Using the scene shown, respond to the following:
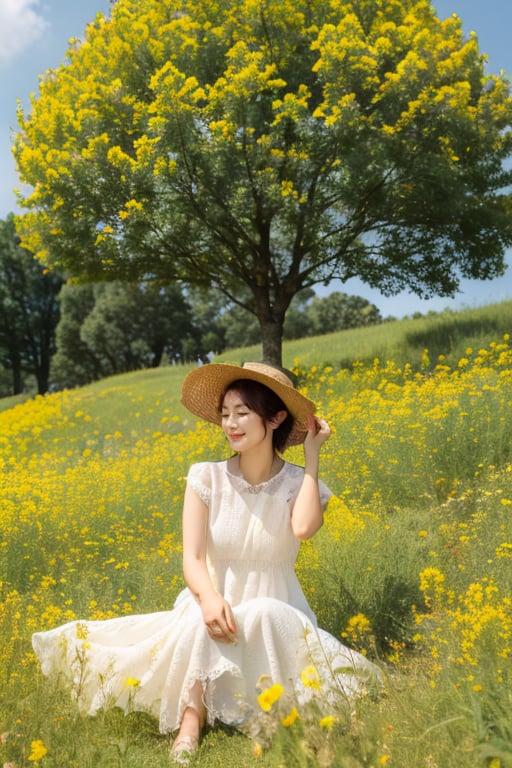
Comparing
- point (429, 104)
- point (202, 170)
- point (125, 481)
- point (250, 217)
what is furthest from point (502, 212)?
point (125, 481)

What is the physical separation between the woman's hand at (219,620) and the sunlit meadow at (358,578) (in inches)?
18.2

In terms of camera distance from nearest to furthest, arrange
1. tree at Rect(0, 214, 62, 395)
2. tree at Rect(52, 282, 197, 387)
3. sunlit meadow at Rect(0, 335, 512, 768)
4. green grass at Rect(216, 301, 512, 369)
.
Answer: sunlit meadow at Rect(0, 335, 512, 768), green grass at Rect(216, 301, 512, 369), tree at Rect(52, 282, 197, 387), tree at Rect(0, 214, 62, 395)

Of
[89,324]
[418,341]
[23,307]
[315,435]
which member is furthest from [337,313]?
[315,435]

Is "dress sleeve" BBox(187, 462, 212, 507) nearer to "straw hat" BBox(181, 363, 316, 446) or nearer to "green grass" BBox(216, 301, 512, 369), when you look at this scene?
"straw hat" BBox(181, 363, 316, 446)

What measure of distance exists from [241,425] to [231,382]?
0.91 ft

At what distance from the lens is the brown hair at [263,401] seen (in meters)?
3.49

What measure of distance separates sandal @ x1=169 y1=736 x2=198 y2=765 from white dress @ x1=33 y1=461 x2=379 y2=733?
0.11 metres

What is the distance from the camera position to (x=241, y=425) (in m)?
3.43

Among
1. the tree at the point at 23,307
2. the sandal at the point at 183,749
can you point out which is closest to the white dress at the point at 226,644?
the sandal at the point at 183,749

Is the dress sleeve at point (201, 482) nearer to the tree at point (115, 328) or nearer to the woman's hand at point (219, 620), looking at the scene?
the woman's hand at point (219, 620)

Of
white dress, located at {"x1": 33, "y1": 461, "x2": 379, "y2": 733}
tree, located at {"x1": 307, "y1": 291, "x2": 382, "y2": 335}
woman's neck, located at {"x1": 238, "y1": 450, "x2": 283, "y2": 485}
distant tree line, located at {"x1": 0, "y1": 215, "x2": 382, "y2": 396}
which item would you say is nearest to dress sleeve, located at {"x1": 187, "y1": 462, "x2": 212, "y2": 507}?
white dress, located at {"x1": 33, "y1": 461, "x2": 379, "y2": 733}

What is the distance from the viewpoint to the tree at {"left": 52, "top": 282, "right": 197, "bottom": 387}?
4050 cm

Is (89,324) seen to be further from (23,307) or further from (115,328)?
(23,307)

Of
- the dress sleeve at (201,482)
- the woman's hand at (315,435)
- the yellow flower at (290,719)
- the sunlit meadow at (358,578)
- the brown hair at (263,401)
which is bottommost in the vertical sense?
the sunlit meadow at (358,578)
